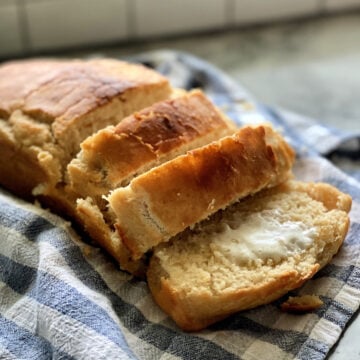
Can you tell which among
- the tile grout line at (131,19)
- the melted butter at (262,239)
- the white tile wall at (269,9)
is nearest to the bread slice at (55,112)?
the melted butter at (262,239)

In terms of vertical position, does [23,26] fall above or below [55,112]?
below

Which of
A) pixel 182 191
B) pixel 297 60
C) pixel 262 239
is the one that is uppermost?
pixel 182 191

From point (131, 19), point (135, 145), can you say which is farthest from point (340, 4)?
point (135, 145)

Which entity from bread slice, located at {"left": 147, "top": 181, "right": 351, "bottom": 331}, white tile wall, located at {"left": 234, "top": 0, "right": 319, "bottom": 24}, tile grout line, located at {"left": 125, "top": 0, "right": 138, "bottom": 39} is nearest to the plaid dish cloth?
bread slice, located at {"left": 147, "top": 181, "right": 351, "bottom": 331}

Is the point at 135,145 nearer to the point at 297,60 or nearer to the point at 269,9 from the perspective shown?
the point at 297,60

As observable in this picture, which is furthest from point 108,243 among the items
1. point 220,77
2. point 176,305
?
point 220,77

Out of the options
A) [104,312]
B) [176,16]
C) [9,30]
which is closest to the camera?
[104,312]
